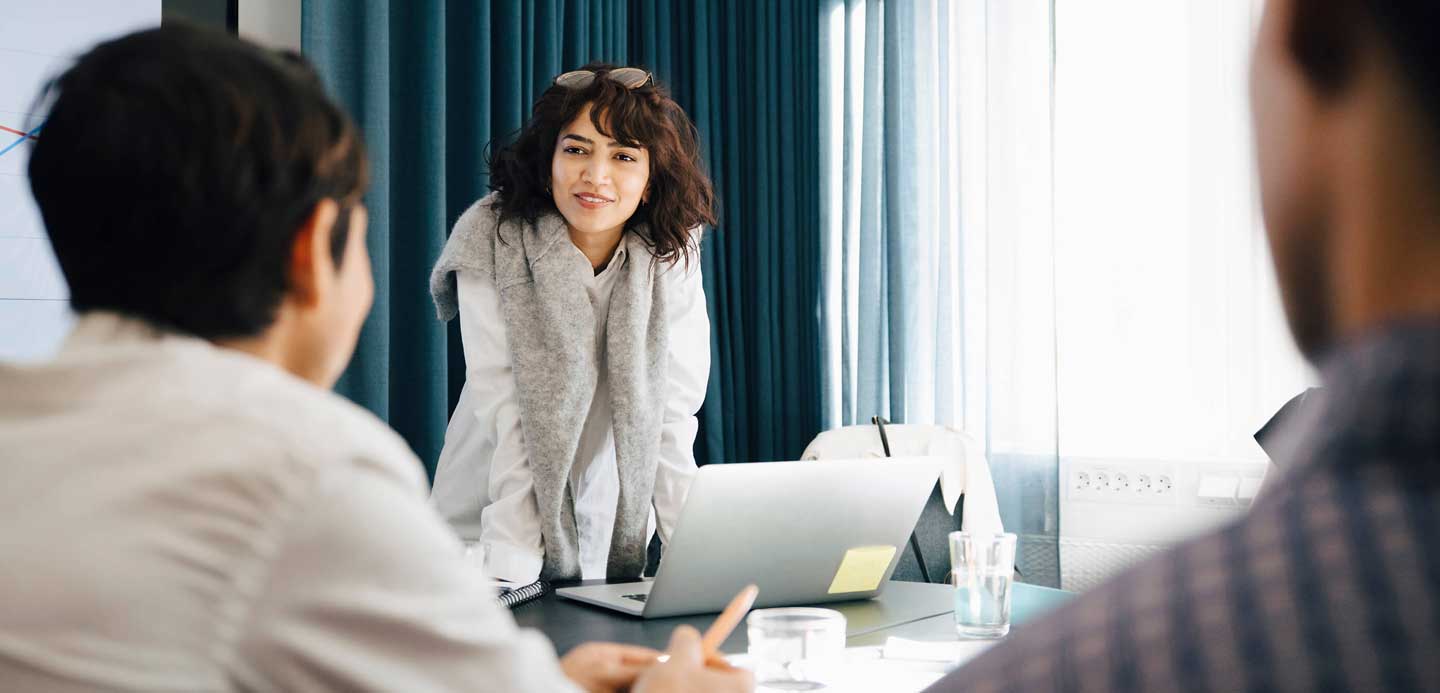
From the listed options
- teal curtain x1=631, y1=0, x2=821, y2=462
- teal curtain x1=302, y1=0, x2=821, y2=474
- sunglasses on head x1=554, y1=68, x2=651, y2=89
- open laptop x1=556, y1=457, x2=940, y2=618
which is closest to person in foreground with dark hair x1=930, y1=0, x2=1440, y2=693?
open laptop x1=556, y1=457, x2=940, y2=618

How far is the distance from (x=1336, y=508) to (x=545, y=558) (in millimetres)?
1859

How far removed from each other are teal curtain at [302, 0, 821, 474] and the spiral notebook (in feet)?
3.75

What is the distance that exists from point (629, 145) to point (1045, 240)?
1.44m

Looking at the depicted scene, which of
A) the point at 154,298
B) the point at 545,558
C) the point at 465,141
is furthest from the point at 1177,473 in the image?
the point at 154,298

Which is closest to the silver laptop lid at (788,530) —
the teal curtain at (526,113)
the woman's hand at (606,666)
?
the woman's hand at (606,666)

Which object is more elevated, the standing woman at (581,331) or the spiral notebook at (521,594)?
the standing woman at (581,331)

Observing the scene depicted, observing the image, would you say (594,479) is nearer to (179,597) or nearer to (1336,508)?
(179,597)

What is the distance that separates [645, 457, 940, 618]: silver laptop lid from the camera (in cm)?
142

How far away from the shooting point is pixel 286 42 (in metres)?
2.79

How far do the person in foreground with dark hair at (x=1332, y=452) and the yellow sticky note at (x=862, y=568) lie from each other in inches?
49.0

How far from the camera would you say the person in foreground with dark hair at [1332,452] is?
289mm

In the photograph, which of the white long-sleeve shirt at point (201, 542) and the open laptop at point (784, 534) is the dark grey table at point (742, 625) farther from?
the white long-sleeve shirt at point (201, 542)

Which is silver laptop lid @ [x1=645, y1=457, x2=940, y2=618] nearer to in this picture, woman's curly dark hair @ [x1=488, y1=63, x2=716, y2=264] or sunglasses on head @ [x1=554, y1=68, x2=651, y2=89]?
woman's curly dark hair @ [x1=488, y1=63, x2=716, y2=264]

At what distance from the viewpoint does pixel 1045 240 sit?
3.31 metres
